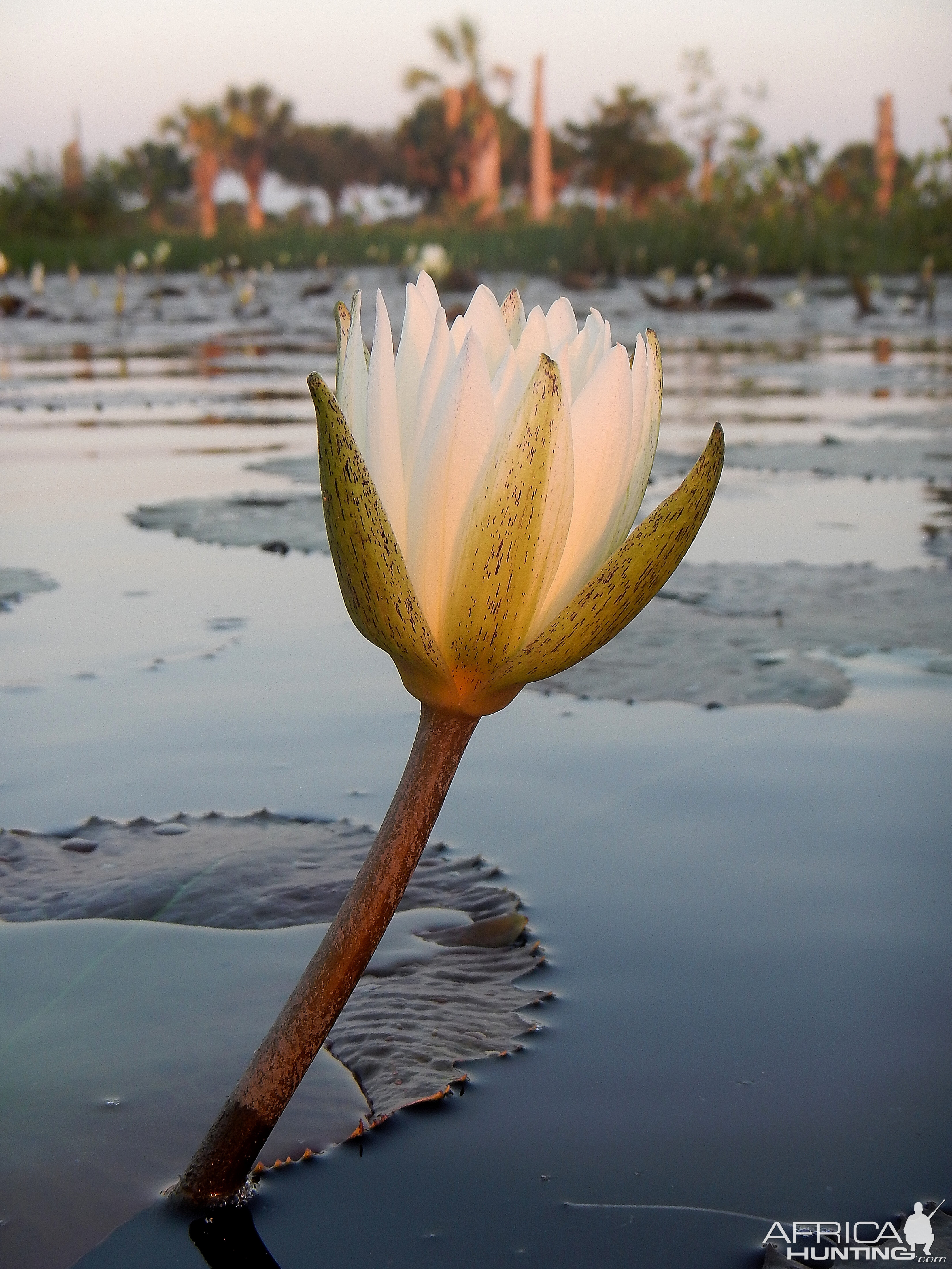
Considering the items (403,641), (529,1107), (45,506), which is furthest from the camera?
(45,506)

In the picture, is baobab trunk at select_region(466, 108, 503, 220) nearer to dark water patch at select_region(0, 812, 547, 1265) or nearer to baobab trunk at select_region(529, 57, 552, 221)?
baobab trunk at select_region(529, 57, 552, 221)

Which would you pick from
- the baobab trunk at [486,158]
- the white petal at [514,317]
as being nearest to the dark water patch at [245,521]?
the white petal at [514,317]

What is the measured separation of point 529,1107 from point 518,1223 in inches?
3.9

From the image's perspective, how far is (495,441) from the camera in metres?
0.56

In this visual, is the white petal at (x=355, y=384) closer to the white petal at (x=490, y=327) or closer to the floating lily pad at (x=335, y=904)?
the white petal at (x=490, y=327)

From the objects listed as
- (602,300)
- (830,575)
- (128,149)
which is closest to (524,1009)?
(830,575)

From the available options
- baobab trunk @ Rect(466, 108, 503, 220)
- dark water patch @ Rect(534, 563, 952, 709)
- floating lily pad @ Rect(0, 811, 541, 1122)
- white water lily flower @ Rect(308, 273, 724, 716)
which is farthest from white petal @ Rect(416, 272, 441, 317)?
baobab trunk @ Rect(466, 108, 503, 220)

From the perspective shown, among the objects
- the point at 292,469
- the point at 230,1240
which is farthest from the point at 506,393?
the point at 292,469

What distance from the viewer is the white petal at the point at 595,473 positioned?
0.57 meters

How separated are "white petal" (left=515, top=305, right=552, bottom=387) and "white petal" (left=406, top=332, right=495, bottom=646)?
49mm

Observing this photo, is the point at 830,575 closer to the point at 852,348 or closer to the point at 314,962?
the point at 314,962

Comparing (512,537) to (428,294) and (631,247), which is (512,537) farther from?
(631,247)

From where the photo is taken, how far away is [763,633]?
1856 millimetres

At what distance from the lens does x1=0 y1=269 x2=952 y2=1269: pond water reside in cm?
65
